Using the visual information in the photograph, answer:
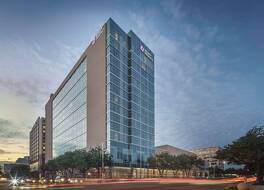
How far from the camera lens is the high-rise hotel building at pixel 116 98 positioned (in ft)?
439

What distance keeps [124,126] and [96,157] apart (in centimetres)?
3198

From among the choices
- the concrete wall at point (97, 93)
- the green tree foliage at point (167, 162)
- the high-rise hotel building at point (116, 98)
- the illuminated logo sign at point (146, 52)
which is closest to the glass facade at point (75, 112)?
the high-rise hotel building at point (116, 98)

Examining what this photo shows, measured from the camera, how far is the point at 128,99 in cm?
14588

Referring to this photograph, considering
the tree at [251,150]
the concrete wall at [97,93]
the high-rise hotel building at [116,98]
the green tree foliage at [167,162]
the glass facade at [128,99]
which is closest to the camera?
the tree at [251,150]

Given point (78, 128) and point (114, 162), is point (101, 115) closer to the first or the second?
point (114, 162)

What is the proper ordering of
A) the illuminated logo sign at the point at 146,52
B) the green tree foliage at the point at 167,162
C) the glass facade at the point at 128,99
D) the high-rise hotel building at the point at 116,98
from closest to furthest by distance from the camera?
the glass facade at the point at 128,99 < the high-rise hotel building at the point at 116,98 < the green tree foliage at the point at 167,162 < the illuminated logo sign at the point at 146,52

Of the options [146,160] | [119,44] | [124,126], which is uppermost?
[119,44]

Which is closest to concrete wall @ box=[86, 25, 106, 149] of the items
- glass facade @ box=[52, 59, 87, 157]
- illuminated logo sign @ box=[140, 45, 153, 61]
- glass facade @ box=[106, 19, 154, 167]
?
glass facade @ box=[106, 19, 154, 167]

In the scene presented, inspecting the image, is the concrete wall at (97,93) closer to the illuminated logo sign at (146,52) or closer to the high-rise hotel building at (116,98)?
the high-rise hotel building at (116,98)

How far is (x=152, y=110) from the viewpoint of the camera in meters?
170

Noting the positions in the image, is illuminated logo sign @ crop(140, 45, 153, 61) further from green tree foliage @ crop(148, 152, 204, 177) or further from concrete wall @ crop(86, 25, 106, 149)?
green tree foliage @ crop(148, 152, 204, 177)

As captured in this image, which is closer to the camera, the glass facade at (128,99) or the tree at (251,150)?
the tree at (251,150)

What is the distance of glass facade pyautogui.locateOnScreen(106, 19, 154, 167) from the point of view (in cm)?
13338

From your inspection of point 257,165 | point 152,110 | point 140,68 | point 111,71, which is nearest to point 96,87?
point 111,71
